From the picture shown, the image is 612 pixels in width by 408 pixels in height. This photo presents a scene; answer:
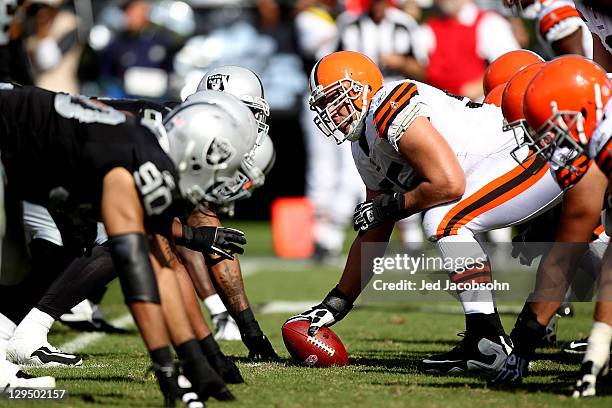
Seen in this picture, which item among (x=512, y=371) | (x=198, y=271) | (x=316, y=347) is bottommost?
(x=198, y=271)

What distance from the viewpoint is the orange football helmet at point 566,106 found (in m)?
4.17

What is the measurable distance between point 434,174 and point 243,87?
1.31 meters

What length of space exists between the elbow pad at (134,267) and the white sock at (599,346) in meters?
1.76

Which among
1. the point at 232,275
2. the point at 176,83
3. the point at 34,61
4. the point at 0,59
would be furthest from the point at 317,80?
the point at 176,83

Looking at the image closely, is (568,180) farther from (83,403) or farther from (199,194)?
(83,403)

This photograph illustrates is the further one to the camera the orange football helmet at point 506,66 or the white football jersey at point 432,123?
the orange football helmet at point 506,66

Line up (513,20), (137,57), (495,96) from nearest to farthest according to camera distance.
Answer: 1. (495,96)
2. (137,57)
3. (513,20)

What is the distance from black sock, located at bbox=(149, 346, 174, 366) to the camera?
12.9 feet

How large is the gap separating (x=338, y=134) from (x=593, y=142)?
1.66 metres

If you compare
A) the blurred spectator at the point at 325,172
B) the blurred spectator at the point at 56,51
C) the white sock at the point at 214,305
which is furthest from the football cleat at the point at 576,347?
the blurred spectator at the point at 56,51

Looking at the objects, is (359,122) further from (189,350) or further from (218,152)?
(189,350)

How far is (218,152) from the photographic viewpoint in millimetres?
4074

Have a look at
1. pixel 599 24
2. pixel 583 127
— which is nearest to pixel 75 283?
pixel 583 127

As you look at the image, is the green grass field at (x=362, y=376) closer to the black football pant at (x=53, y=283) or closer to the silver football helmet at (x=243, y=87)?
the black football pant at (x=53, y=283)
